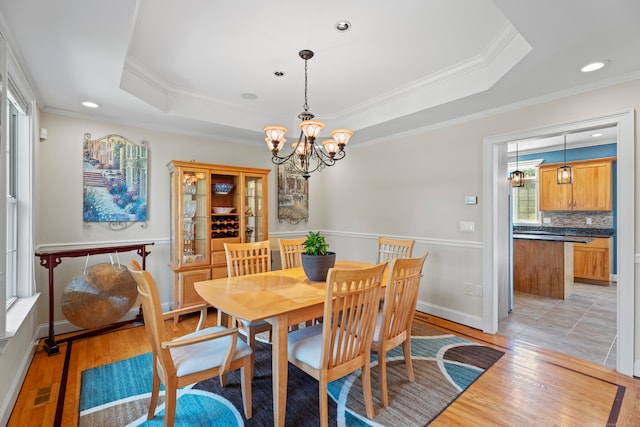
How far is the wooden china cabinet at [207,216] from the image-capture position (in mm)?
3705

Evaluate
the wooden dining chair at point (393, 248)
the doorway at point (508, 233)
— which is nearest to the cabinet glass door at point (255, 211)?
the wooden dining chair at point (393, 248)

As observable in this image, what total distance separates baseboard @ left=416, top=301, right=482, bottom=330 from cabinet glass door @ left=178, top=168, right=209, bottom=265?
2.84m

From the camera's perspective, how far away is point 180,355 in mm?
1873

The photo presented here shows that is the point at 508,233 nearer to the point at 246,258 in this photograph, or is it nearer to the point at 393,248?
the point at 393,248

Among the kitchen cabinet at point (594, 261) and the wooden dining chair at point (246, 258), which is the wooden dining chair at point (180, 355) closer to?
the wooden dining chair at point (246, 258)

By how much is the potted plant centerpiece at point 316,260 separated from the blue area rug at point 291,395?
0.80m

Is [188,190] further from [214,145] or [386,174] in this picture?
[386,174]

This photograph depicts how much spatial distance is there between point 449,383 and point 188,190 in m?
3.37

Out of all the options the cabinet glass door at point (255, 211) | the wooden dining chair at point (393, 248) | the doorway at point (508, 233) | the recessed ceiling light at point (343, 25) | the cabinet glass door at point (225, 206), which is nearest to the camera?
the recessed ceiling light at point (343, 25)

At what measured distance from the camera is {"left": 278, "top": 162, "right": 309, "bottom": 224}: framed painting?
5051 mm

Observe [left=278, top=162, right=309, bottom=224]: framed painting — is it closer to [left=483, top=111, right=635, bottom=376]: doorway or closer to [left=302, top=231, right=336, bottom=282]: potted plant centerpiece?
[left=302, top=231, right=336, bottom=282]: potted plant centerpiece

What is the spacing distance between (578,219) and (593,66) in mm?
4803

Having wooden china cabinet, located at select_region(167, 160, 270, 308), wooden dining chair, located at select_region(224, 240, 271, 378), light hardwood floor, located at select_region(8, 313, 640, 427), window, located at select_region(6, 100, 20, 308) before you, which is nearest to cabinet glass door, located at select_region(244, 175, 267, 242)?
wooden china cabinet, located at select_region(167, 160, 270, 308)

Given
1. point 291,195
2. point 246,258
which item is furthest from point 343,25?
point 291,195
